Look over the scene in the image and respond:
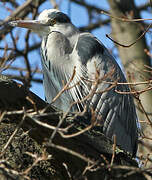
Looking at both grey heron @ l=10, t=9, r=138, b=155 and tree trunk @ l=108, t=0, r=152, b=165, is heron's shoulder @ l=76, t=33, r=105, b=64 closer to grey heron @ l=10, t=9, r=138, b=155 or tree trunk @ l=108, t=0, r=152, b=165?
grey heron @ l=10, t=9, r=138, b=155

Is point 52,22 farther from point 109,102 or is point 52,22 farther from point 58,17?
point 109,102

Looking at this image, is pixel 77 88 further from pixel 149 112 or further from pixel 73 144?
pixel 73 144

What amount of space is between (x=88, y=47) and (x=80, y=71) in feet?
0.80

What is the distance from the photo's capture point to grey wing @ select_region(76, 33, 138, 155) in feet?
11.1

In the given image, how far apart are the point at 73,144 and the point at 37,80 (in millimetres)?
2311

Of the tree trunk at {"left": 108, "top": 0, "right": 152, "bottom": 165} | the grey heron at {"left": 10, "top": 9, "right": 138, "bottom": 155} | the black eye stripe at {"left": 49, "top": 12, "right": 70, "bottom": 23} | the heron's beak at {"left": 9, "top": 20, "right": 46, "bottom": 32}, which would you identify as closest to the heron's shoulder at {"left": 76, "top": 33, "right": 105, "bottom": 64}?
the grey heron at {"left": 10, "top": 9, "right": 138, "bottom": 155}

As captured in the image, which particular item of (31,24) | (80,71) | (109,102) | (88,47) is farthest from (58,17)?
(109,102)

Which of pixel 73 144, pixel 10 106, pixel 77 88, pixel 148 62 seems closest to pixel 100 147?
pixel 73 144

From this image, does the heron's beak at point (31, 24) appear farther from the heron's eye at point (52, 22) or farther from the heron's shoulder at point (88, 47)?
the heron's shoulder at point (88, 47)

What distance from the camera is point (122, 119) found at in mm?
3529

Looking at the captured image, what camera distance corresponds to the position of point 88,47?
3492 mm

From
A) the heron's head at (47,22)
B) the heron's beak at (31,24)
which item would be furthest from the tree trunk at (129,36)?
the heron's beak at (31,24)

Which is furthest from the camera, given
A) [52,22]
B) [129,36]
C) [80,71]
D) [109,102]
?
[129,36]

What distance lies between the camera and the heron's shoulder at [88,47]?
136 inches
